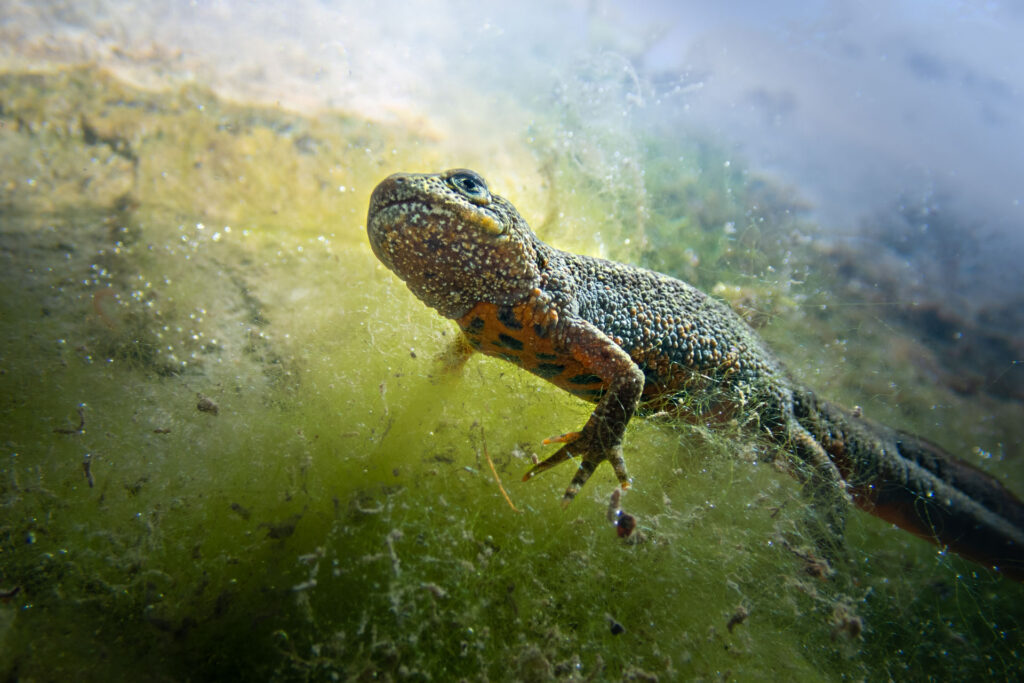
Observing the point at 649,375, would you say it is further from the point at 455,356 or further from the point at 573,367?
the point at 455,356

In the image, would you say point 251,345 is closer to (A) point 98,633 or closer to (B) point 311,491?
(B) point 311,491

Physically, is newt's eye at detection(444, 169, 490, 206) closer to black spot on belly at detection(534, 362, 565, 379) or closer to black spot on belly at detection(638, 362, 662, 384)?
black spot on belly at detection(534, 362, 565, 379)

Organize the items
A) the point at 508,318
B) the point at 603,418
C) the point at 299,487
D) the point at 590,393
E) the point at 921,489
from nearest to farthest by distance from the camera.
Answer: the point at 299,487, the point at 603,418, the point at 508,318, the point at 590,393, the point at 921,489

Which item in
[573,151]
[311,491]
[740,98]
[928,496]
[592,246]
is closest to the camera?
[311,491]

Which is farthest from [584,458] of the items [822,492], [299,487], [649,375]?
[822,492]

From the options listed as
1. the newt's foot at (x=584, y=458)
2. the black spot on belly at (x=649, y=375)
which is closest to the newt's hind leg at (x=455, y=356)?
the newt's foot at (x=584, y=458)

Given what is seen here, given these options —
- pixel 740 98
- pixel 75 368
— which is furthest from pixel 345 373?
pixel 740 98
